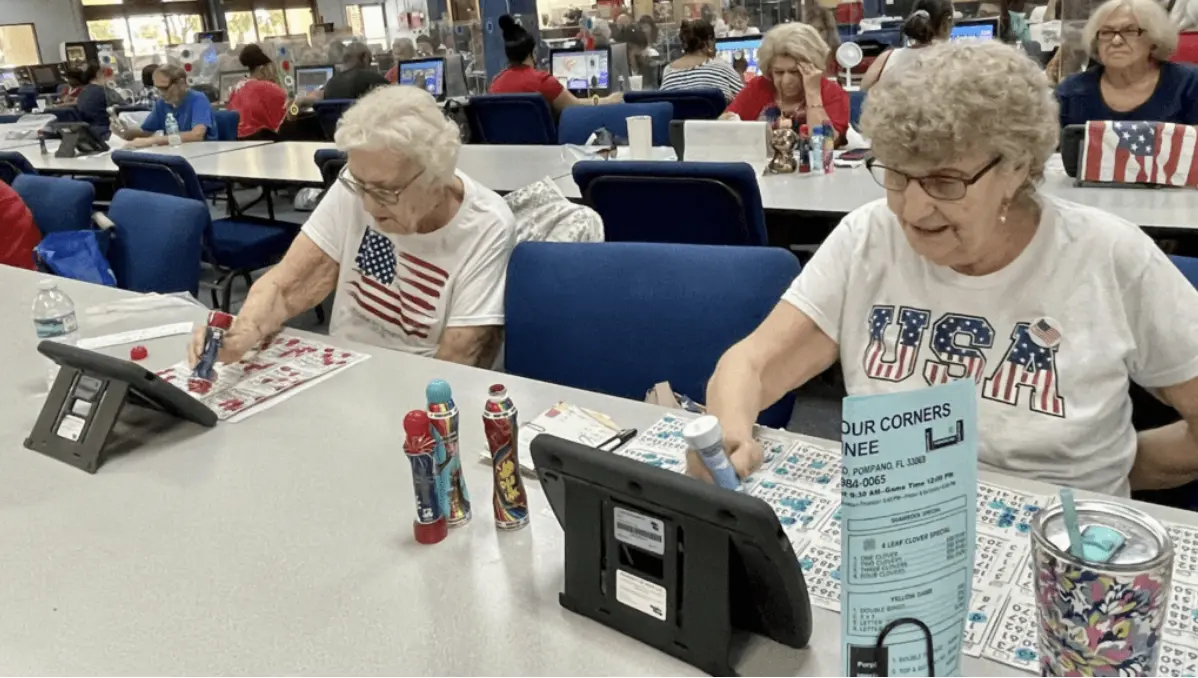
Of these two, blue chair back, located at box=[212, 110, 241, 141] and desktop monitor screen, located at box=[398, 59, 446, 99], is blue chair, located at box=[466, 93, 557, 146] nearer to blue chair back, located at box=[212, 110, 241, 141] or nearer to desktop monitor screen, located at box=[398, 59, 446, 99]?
desktop monitor screen, located at box=[398, 59, 446, 99]

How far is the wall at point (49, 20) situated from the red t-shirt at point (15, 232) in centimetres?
1329

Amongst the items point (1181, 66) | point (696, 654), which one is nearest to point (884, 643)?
point (696, 654)

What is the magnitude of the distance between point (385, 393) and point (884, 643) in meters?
1.18

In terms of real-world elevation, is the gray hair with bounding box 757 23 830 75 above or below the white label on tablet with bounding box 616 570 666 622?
above

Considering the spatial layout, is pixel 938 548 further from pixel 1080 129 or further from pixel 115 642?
pixel 1080 129

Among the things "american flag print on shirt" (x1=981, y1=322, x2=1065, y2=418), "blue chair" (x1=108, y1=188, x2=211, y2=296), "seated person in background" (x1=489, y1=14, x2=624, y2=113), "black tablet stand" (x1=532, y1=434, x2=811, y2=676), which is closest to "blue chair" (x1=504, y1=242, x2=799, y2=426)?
"american flag print on shirt" (x1=981, y1=322, x2=1065, y2=418)

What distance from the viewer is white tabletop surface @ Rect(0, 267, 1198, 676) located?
1.00 m

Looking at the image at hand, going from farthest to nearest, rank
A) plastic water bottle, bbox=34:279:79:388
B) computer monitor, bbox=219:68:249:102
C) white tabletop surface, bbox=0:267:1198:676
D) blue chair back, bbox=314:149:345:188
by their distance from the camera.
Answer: computer monitor, bbox=219:68:249:102 → blue chair back, bbox=314:149:345:188 → plastic water bottle, bbox=34:279:79:388 → white tabletop surface, bbox=0:267:1198:676

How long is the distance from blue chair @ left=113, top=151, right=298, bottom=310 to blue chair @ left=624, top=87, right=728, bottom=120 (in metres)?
2.00

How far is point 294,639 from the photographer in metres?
1.03

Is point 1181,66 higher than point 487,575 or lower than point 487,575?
higher

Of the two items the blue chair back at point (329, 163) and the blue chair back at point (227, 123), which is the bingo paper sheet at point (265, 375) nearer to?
the blue chair back at point (329, 163)

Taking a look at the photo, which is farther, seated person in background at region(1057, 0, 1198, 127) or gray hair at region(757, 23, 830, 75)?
gray hair at region(757, 23, 830, 75)

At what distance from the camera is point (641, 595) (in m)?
0.97
